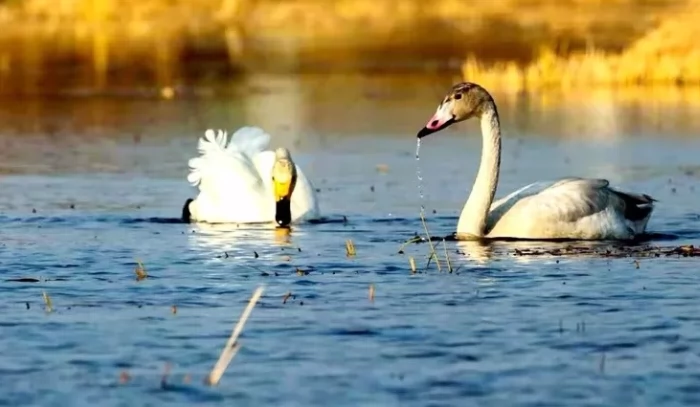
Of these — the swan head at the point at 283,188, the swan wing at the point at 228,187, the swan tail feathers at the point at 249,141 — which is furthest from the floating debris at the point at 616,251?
the swan tail feathers at the point at 249,141

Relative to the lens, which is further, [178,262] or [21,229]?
[21,229]

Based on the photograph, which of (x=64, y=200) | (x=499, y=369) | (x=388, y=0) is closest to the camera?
(x=499, y=369)

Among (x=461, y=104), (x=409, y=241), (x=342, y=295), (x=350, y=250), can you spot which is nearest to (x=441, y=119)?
(x=461, y=104)

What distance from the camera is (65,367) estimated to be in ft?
31.8

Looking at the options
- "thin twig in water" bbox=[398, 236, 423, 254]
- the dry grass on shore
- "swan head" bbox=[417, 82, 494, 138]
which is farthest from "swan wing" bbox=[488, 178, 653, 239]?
the dry grass on shore

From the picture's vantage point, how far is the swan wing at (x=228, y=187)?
672 inches

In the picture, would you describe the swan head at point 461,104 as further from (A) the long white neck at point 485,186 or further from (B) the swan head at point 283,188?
(B) the swan head at point 283,188

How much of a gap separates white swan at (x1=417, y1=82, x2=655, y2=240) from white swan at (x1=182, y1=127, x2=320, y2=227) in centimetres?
199

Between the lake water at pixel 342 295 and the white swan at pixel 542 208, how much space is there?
13.6 inches

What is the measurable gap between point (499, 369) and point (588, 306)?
2125 mm

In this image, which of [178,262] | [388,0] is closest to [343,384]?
[178,262]

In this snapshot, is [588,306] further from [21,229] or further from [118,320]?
[21,229]

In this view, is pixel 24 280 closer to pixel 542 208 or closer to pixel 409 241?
pixel 409 241

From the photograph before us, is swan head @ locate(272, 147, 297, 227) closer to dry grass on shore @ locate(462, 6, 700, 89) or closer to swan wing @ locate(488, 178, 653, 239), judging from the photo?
swan wing @ locate(488, 178, 653, 239)
